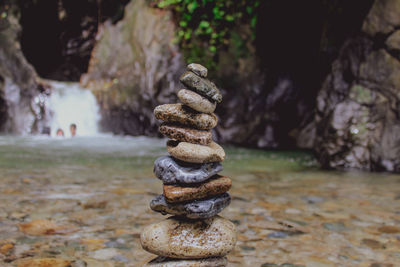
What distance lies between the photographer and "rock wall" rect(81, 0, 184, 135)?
10609mm

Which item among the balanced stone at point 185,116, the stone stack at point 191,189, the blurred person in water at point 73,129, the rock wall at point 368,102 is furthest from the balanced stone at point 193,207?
the blurred person in water at point 73,129

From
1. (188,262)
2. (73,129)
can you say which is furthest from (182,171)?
(73,129)

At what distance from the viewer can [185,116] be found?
1841mm

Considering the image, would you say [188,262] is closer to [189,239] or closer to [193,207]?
[189,239]

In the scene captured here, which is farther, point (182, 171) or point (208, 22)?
point (208, 22)

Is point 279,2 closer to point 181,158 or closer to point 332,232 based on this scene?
point 332,232

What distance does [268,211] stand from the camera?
3143 mm

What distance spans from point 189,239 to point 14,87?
13172 mm

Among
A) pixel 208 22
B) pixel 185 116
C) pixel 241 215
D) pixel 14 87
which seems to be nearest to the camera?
pixel 185 116

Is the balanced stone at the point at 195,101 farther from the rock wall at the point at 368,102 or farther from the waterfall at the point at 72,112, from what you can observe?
the waterfall at the point at 72,112

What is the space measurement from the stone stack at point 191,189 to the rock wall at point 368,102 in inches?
179

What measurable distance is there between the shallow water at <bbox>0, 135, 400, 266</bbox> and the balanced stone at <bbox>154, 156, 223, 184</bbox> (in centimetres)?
61

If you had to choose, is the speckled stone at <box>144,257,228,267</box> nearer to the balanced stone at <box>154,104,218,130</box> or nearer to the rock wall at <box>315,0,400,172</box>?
the balanced stone at <box>154,104,218,130</box>

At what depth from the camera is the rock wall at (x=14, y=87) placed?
12.8 m
